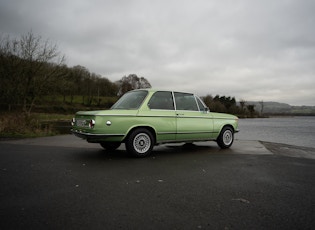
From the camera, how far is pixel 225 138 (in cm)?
853

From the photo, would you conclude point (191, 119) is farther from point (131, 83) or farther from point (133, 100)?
point (131, 83)

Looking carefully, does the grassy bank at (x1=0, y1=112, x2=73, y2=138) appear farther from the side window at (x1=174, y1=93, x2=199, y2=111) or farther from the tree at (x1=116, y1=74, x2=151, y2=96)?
the tree at (x1=116, y1=74, x2=151, y2=96)

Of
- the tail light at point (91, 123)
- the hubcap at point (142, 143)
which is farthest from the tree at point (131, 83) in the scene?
the tail light at point (91, 123)

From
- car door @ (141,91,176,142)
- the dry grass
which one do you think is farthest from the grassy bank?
car door @ (141,91,176,142)

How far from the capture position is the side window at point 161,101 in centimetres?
677

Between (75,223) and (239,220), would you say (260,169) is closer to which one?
(239,220)

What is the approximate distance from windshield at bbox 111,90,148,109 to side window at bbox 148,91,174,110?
0.28 m

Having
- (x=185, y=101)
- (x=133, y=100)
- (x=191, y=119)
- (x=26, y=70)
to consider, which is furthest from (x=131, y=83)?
(x=133, y=100)

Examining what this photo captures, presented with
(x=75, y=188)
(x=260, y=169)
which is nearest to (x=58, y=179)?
(x=75, y=188)

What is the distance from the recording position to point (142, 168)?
5.26m

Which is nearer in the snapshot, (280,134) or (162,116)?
(162,116)

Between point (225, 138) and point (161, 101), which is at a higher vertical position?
point (161, 101)

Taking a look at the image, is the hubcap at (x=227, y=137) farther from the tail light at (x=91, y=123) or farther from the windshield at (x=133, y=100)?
the tail light at (x=91, y=123)

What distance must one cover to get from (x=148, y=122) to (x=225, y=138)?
11.3ft
